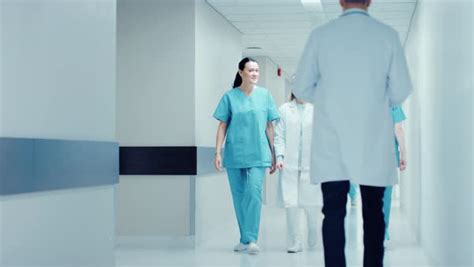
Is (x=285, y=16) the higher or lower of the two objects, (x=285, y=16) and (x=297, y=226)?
the higher

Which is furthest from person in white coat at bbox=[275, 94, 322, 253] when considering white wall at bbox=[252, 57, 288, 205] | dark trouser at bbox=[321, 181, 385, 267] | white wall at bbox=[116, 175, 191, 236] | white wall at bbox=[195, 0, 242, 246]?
white wall at bbox=[252, 57, 288, 205]

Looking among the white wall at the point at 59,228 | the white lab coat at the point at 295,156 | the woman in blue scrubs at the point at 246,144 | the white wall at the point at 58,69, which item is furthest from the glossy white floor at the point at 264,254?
the white wall at the point at 58,69

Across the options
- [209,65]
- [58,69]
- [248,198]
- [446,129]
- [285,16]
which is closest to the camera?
[58,69]

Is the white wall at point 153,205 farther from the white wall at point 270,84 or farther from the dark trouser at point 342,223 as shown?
the white wall at point 270,84

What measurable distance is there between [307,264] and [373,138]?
2399 millimetres

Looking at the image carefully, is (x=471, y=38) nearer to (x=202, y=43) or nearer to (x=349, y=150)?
(x=349, y=150)

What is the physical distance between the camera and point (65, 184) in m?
3.79

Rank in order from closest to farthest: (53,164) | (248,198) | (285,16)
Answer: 1. (53,164)
2. (248,198)
3. (285,16)

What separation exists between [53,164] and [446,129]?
225 centimetres

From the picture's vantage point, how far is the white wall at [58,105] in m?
3.22

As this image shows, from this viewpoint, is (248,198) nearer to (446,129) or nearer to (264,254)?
(264,254)

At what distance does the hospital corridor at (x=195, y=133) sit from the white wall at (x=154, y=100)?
0.01 meters

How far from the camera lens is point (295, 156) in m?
6.39

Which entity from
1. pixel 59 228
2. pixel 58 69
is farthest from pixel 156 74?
pixel 59 228
